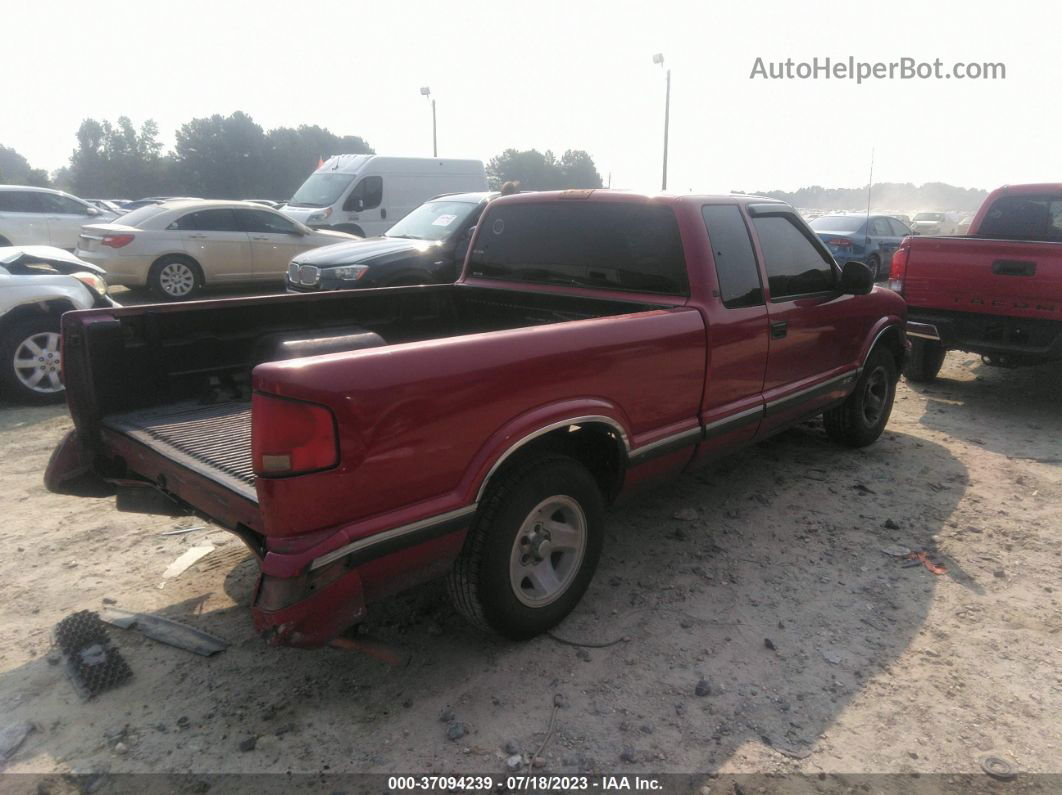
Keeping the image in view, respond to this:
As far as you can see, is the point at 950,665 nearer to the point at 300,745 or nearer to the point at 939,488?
the point at 939,488

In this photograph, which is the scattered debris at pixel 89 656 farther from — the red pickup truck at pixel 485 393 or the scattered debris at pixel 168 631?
the red pickup truck at pixel 485 393

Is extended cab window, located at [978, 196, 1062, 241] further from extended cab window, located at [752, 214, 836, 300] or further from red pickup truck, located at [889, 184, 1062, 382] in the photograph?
extended cab window, located at [752, 214, 836, 300]

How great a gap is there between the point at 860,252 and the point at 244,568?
14.9 meters

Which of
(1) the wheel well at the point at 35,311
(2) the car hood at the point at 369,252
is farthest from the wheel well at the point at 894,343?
(1) the wheel well at the point at 35,311

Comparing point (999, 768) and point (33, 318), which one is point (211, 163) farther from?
point (999, 768)

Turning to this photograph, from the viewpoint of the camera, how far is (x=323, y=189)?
46.8 feet

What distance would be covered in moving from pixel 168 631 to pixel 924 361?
7197 mm

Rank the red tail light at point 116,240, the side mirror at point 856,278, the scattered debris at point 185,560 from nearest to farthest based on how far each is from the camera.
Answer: the scattered debris at point 185,560
the side mirror at point 856,278
the red tail light at point 116,240

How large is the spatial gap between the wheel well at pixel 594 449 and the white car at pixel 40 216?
1415 cm

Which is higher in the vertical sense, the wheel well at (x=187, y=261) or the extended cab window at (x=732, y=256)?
the extended cab window at (x=732, y=256)

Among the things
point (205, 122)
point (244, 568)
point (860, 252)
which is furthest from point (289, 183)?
point (244, 568)

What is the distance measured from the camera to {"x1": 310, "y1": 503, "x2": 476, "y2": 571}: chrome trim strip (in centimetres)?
223

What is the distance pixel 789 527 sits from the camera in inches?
164

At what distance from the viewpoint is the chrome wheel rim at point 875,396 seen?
17.5ft
